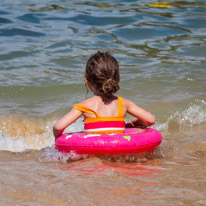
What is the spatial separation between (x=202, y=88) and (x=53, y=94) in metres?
2.39

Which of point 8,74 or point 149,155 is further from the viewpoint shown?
point 8,74

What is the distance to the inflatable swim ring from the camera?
153 inches

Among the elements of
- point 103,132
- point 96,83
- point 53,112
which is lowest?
point 53,112

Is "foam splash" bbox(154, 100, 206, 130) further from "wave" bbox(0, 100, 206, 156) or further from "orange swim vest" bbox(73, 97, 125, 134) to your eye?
"orange swim vest" bbox(73, 97, 125, 134)

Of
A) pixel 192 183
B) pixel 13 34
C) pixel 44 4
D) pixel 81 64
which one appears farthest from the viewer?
pixel 44 4

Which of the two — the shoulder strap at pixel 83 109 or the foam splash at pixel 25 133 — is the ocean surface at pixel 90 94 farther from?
the shoulder strap at pixel 83 109

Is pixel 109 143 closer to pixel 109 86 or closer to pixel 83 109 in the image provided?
pixel 83 109

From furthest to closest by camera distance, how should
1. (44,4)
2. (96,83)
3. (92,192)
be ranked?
(44,4), (96,83), (92,192)

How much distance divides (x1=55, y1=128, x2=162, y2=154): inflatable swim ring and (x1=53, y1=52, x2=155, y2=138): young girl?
0.13 m

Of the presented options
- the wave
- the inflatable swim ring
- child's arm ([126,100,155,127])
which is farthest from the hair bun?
the wave

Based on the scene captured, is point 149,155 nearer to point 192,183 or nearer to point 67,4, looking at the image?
point 192,183

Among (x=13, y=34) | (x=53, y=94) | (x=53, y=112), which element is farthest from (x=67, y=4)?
(x=53, y=112)

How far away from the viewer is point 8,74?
785cm

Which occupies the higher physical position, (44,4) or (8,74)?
(44,4)
